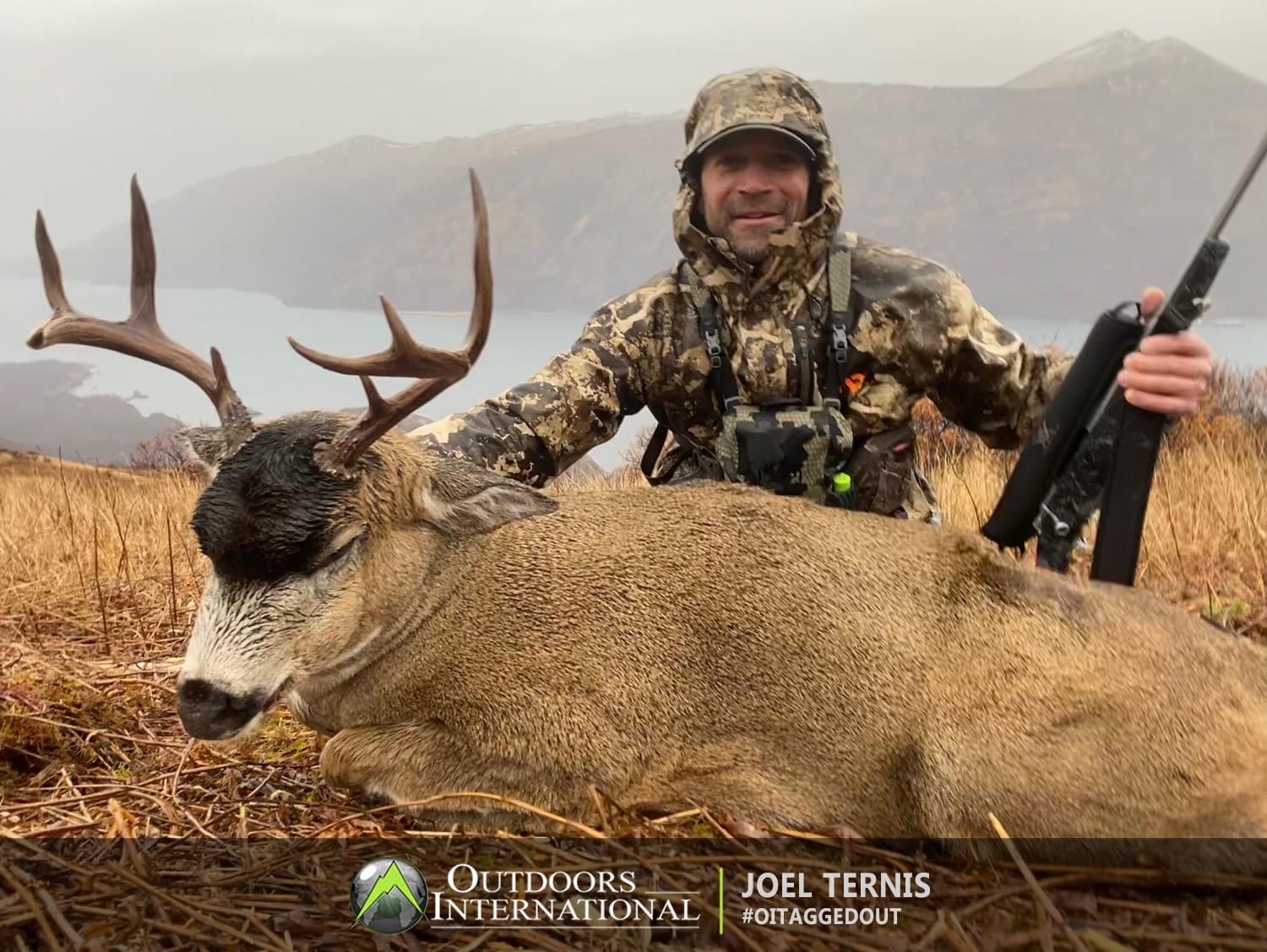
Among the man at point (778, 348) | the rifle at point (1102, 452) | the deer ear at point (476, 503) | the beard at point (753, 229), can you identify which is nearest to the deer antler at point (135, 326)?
the deer ear at point (476, 503)

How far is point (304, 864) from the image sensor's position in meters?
2.10

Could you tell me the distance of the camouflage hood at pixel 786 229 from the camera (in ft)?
13.2

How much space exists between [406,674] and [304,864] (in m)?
0.64

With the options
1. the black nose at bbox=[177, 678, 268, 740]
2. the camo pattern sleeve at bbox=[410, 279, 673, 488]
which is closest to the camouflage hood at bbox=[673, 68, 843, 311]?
the camo pattern sleeve at bbox=[410, 279, 673, 488]

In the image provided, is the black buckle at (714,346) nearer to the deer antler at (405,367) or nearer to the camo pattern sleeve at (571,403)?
the camo pattern sleeve at (571,403)

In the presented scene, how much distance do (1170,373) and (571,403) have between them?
222 centimetres

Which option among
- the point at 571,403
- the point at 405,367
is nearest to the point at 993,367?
the point at 571,403

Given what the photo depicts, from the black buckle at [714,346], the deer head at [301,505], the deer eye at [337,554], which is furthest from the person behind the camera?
the black buckle at [714,346]

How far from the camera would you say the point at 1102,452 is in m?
3.05

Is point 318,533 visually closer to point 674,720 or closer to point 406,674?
point 406,674

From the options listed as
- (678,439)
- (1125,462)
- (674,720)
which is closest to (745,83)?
(678,439)

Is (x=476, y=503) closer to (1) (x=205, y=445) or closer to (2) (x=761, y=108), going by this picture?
(1) (x=205, y=445)

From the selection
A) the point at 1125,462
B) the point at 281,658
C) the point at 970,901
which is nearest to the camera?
the point at 970,901

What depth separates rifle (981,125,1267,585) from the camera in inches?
111
